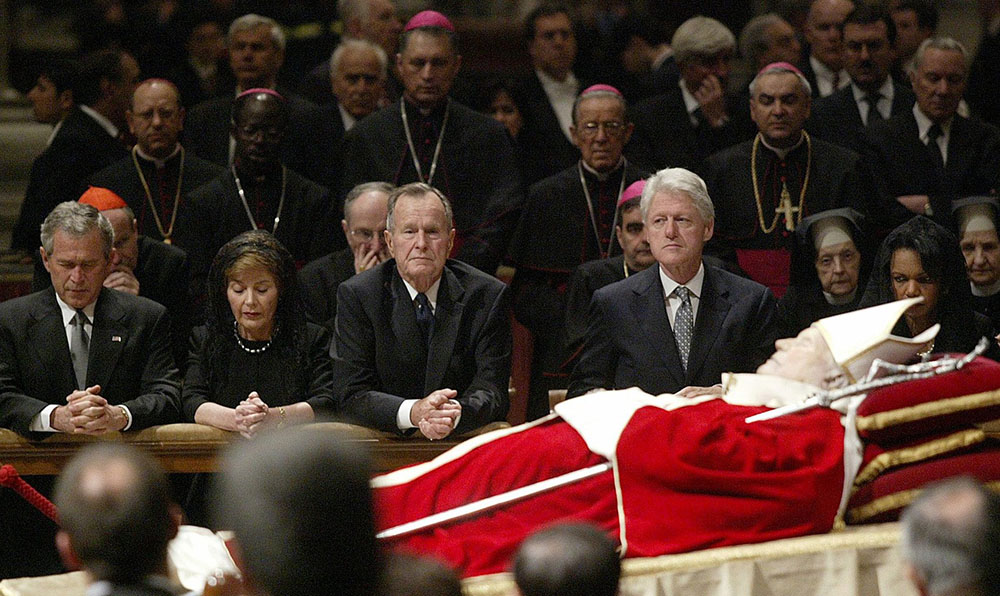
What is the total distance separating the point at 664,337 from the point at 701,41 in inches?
103

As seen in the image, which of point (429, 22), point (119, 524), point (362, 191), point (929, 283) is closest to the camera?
point (119, 524)

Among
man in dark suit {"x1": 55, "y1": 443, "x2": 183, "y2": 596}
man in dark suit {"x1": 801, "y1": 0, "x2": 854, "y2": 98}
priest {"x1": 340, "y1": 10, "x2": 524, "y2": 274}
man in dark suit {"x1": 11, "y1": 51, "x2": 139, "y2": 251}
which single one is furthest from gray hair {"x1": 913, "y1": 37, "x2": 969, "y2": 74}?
man in dark suit {"x1": 55, "y1": 443, "x2": 183, "y2": 596}

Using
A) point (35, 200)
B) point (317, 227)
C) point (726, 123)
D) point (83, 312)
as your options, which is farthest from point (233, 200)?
point (726, 123)

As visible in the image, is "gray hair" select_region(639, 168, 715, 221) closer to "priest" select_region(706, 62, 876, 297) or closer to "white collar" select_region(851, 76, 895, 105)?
"priest" select_region(706, 62, 876, 297)

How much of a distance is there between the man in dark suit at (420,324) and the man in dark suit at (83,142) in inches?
91.2

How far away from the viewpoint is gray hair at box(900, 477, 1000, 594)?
261cm

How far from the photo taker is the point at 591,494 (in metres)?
4.26

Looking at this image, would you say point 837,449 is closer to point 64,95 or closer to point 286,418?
point 286,418

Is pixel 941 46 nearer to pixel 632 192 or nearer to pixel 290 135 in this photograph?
pixel 632 192

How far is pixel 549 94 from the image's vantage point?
26.1ft

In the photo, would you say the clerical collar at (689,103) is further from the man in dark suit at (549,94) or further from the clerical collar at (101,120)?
the clerical collar at (101,120)


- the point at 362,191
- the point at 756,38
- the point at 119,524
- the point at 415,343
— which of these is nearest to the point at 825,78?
the point at 756,38

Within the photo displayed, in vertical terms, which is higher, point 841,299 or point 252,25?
point 252,25

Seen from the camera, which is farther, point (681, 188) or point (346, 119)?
point (346, 119)
